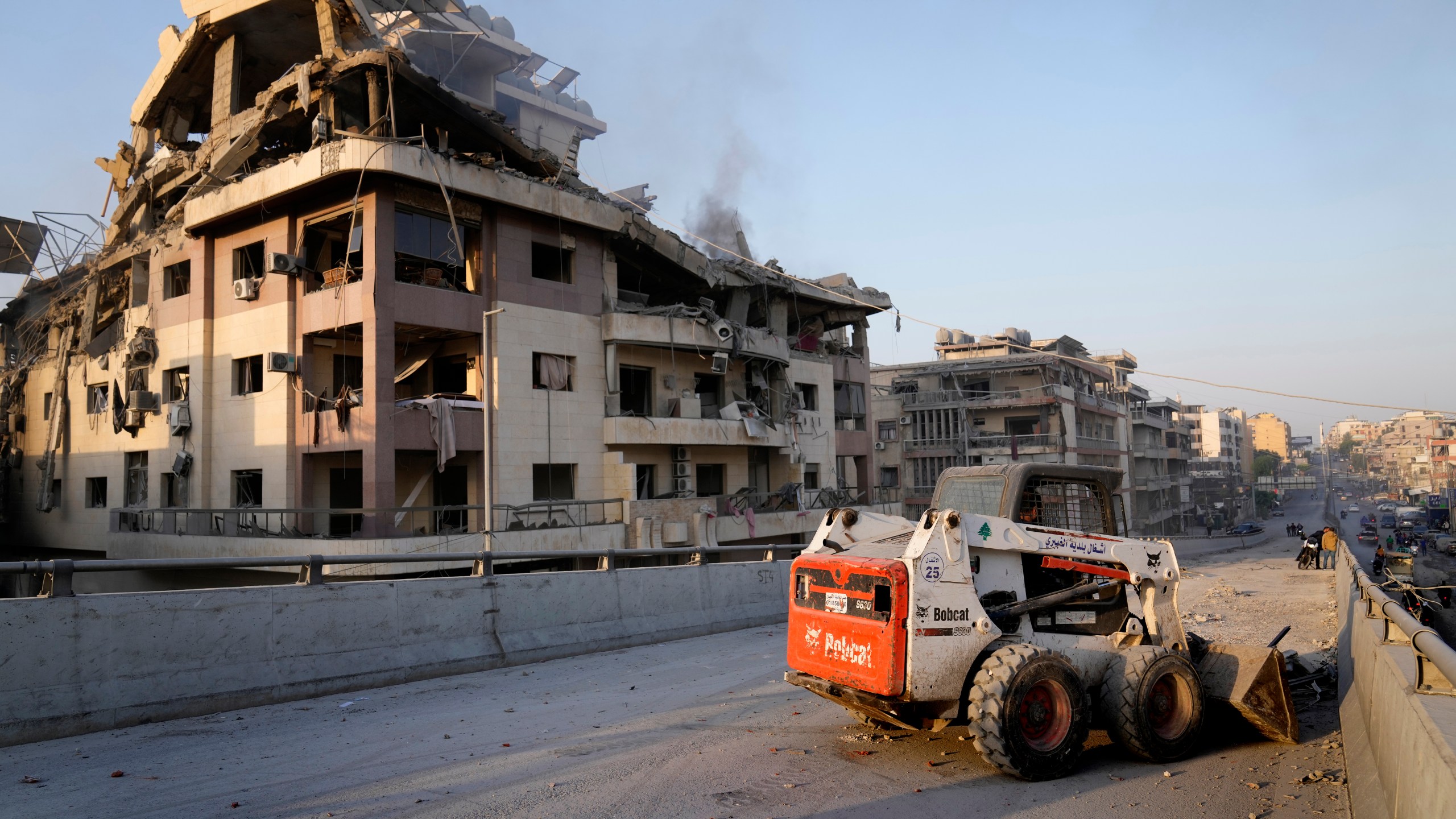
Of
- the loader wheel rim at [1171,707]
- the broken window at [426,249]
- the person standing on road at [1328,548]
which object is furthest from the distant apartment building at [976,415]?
the loader wheel rim at [1171,707]

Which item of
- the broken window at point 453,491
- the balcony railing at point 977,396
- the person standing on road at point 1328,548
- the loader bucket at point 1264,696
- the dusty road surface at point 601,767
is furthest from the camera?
the balcony railing at point 977,396

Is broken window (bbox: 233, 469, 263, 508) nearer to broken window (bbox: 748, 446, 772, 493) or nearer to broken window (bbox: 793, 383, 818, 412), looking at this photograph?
broken window (bbox: 748, 446, 772, 493)

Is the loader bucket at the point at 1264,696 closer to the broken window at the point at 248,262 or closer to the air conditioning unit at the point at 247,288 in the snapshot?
the air conditioning unit at the point at 247,288

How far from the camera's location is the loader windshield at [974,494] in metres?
8.07

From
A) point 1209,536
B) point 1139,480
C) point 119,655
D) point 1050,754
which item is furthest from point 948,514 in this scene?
point 1139,480

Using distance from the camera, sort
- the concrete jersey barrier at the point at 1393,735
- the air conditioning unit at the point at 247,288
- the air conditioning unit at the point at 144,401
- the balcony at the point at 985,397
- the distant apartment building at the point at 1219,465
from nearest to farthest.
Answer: the concrete jersey barrier at the point at 1393,735, the air conditioning unit at the point at 247,288, the air conditioning unit at the point at 144,401, the balcony at the point at 985,397, the distant apartment building at the point at 1219,465

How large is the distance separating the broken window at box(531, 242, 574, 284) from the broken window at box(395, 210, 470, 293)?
2.55 meters

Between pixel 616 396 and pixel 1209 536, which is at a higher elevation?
pixel 616 396

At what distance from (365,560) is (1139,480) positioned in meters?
71.6

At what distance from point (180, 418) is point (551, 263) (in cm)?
1190

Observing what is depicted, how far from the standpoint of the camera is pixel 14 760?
6.91 meters

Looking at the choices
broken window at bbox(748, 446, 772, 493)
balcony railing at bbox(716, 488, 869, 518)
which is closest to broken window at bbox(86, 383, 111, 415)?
balcony railing at bbox(716, 488, 869, 518)

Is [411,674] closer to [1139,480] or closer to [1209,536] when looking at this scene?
[1209,536]

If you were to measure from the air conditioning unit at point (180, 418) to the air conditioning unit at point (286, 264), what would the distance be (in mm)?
5695
